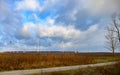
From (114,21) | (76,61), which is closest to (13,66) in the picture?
(76,61)

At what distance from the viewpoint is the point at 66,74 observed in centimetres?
2575

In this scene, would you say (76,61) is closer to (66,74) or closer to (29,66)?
(29,66)

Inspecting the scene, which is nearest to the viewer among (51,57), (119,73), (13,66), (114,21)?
(119,73)

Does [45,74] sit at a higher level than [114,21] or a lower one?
lower

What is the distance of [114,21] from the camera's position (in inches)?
2886

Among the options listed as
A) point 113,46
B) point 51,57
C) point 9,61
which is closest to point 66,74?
point 9,61

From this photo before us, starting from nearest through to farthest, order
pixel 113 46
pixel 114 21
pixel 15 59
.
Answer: pixel 15 59, pixel 114 21, pixel 113 46

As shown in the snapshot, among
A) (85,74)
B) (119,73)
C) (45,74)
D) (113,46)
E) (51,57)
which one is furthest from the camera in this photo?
(113,46)

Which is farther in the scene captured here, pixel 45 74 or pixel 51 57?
pixel 51 57

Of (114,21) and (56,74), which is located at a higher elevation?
(114,21)

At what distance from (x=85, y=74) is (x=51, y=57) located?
17.9 m

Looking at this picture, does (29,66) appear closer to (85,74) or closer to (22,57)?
(22,57)

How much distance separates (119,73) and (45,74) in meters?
9.90

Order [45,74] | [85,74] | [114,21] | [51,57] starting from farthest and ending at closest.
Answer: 1. [114,21]
2. [51,57]
3. [85,74]
4. [45,74]
